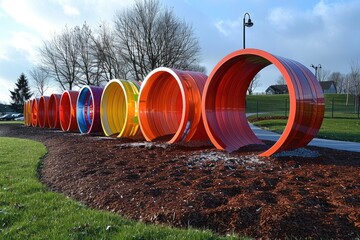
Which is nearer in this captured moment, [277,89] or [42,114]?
[42,114]

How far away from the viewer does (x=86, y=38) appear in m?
43.1

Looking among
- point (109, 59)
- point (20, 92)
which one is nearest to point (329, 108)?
point (109, 59)

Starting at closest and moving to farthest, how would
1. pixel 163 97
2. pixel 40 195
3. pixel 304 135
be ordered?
pixel 40 195 → pixel 304 135 → pixel 163 97

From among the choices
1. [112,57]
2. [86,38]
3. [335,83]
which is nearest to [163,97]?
[112,57]

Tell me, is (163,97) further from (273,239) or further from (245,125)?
(273,239)

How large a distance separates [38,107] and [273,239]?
28.7 metres

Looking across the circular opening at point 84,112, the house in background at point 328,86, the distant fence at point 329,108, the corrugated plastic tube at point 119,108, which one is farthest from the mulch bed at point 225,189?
the house in background at point 328,86

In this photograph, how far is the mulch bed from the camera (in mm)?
4371

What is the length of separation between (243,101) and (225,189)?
6.39 m

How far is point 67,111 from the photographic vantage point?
24.0 metres

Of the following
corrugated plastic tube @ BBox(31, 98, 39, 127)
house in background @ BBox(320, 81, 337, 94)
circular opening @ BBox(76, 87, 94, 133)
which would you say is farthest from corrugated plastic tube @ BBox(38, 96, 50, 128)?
house in background @ BBox(320, 81, 337, 94)

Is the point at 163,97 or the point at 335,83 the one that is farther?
the point at 335,83

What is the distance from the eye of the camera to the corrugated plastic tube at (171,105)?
442 inches

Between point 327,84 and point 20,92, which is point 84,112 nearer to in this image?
point 20,92
